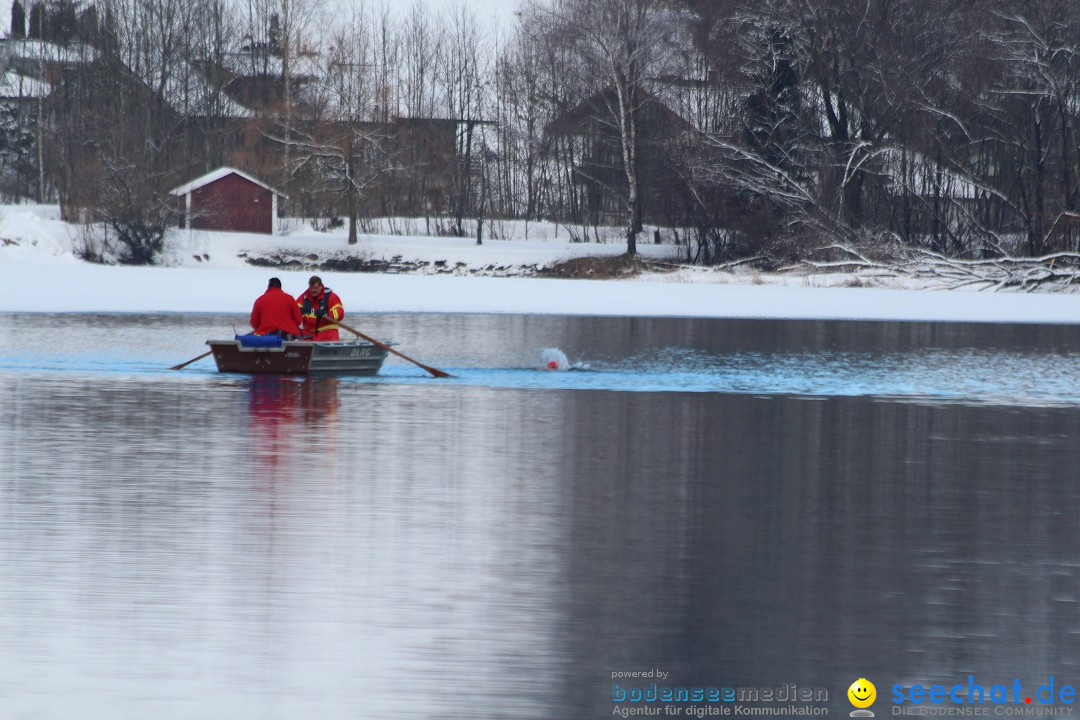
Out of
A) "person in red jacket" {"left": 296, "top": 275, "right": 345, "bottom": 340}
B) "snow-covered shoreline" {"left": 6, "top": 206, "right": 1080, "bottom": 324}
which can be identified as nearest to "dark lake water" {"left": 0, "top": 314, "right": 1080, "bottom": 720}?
"person in red jacket" {"left": 296, "top": 275, "right": 345, "bottom": 340}

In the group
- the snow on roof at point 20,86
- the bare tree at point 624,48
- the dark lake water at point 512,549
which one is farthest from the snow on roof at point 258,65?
the dark lake water at point 512,549

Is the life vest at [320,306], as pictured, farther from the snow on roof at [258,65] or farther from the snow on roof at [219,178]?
the snow on roof at [258,65]

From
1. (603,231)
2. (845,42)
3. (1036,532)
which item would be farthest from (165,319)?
(603,231)

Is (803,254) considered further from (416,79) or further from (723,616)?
(723,616)

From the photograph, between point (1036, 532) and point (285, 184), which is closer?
point (1036, 532)

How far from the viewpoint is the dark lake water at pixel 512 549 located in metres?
5.88

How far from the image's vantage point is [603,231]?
70.3 m

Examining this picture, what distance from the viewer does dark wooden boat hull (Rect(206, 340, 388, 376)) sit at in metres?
19.5

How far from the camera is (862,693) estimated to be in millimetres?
5684

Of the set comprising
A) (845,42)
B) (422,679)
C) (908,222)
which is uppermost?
(845,42)

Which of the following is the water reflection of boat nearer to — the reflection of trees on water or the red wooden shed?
the reflection of trees on water

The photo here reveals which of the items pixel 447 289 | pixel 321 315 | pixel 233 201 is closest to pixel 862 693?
pixel 321 315

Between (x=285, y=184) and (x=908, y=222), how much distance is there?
27.8 meters

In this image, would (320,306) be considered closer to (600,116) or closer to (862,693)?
(862,693)
